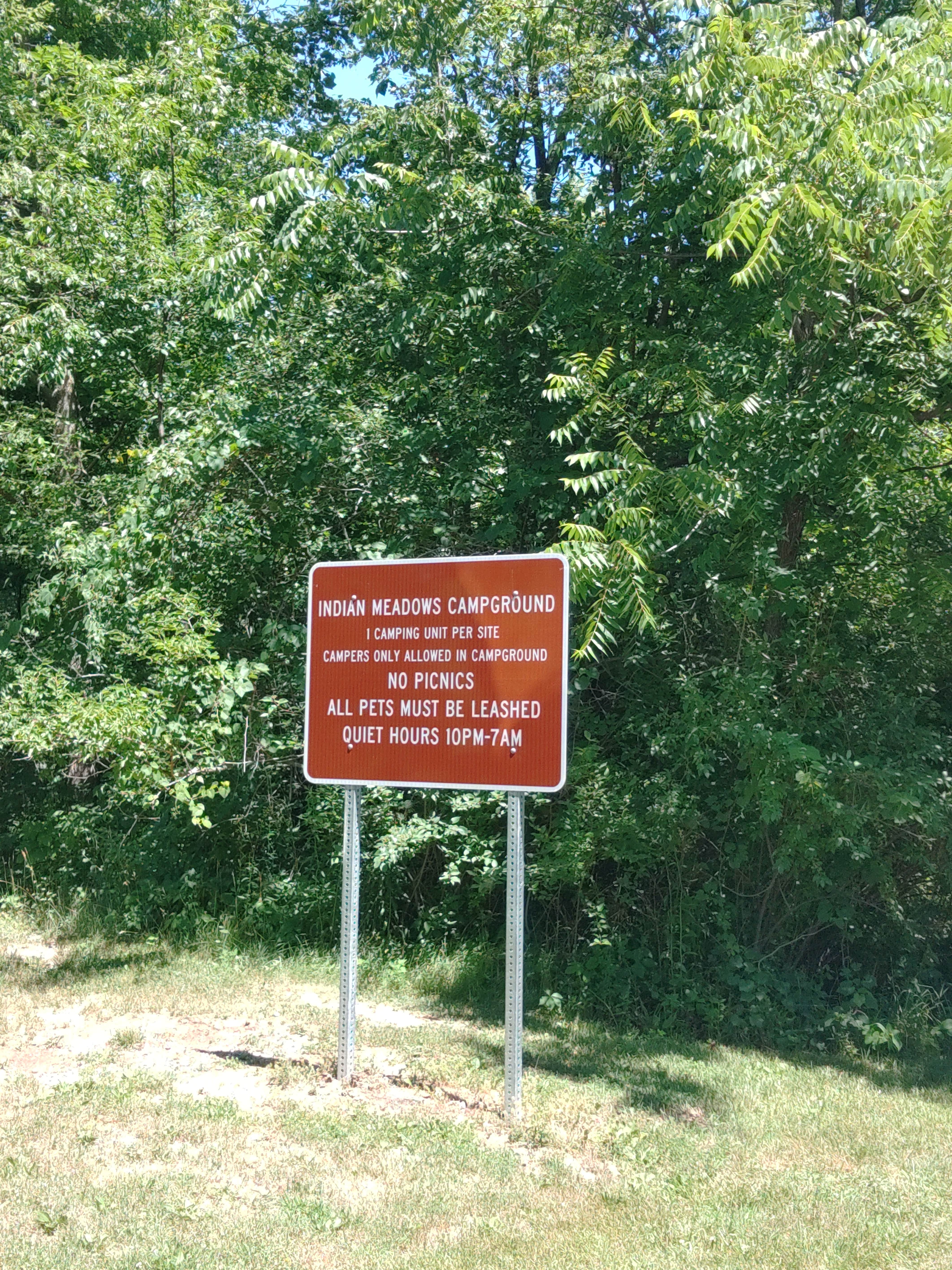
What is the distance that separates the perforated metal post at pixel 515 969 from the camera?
18.3 ft

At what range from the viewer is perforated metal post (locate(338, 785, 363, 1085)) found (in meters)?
6.06

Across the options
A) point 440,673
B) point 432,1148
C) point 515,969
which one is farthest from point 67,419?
point 432,1148

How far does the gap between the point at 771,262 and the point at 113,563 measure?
4918 mm

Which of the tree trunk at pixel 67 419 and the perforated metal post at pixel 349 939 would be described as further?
the tree trunk at pixel 67 419

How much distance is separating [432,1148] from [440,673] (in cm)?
221

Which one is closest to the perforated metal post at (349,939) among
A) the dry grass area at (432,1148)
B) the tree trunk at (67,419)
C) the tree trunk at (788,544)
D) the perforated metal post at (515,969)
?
the dry grass area at (432,1148)

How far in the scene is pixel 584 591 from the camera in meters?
6.56

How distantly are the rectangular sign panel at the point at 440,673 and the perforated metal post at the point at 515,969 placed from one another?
302 millimetres

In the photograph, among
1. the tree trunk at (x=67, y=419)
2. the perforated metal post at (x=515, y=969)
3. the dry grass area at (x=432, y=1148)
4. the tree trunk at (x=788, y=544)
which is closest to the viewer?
the dry grass area at (x=432, y=1148)

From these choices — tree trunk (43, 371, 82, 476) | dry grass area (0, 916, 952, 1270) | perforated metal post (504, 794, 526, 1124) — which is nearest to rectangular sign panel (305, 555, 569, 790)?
perforated metal post (504, 794, 526, 1124)

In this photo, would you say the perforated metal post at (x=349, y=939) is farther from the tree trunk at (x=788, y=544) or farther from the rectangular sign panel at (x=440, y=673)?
the tree trunk at (x=788, y=544)

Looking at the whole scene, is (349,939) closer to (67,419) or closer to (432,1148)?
(432,1148)

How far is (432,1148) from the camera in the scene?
17.1 feet

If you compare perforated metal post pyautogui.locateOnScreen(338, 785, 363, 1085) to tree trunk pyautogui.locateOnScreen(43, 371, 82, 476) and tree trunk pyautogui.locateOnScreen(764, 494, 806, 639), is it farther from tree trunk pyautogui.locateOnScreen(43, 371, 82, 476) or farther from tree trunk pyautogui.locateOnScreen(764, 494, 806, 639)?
tree trunk pyautogui.locateOnScreen(43, 371, 82, 476)
